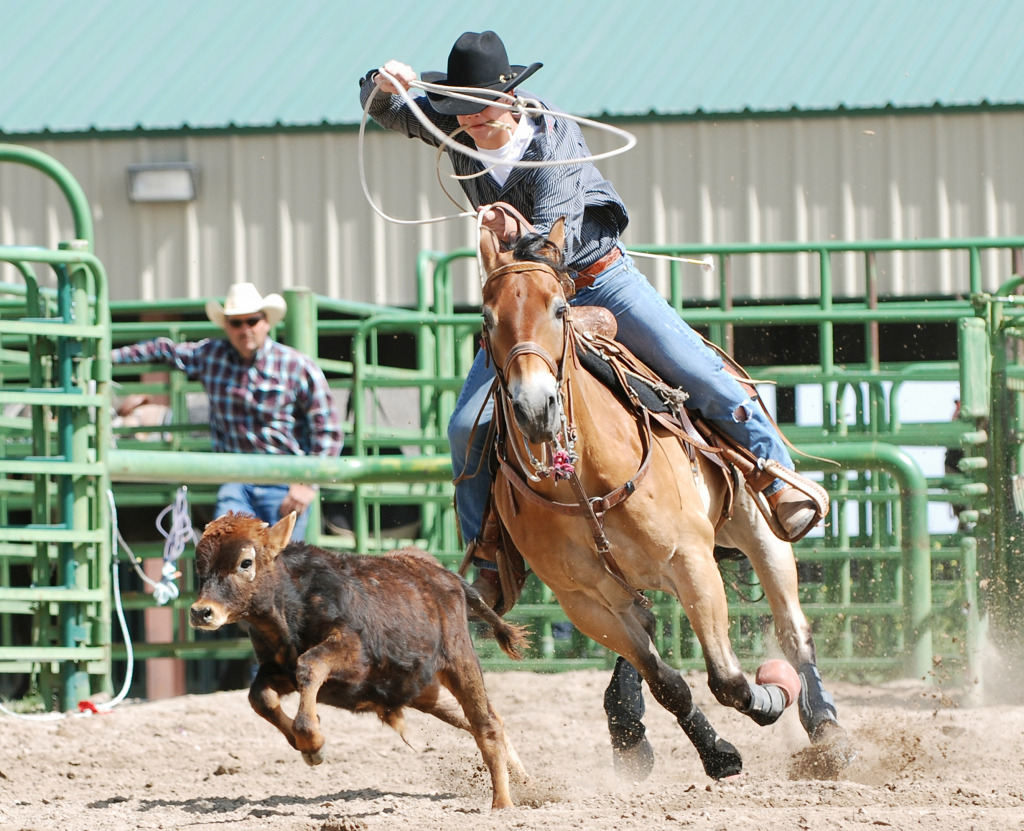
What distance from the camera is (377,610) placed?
555 centimetres

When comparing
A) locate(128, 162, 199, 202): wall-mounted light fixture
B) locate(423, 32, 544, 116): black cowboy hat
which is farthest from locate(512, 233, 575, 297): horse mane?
locate(128, 162, 199, 202): wall-mounted light fixture

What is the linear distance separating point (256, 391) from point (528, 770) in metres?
3.12

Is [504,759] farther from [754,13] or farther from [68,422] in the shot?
[754,13]

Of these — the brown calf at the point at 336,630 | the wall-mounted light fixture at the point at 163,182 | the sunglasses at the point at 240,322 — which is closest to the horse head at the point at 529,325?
the brown calf at the point at 336,630

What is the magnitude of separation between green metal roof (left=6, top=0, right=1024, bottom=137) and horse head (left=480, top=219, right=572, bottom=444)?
845 cm

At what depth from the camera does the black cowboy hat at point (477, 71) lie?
535 cm

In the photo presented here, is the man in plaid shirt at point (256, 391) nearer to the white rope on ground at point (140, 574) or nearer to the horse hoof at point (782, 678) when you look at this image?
the white rope on ground at point (140, 574)

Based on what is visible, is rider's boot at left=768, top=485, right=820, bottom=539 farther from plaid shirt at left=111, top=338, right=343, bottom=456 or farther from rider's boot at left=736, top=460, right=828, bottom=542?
plaid shirt at left=111, top=338, right=343, bottom=456

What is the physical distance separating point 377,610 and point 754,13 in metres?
11.0

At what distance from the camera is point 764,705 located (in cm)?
531

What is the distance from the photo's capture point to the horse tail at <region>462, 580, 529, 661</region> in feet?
19.6

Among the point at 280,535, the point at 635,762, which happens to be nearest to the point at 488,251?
the point at 280,535

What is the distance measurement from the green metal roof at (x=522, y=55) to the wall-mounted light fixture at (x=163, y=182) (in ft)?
1.37

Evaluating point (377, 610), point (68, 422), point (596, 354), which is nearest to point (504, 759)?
point (377, 610)
